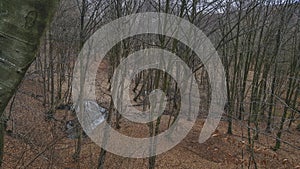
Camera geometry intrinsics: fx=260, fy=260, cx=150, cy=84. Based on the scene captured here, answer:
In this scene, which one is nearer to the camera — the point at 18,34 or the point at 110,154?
the point at 18,34

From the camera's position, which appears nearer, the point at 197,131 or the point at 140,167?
the point at 140,167

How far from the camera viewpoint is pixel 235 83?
41.2 feet

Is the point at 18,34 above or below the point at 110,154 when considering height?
above

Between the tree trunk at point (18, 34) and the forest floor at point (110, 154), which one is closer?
the tree trunk at point (18, 34)

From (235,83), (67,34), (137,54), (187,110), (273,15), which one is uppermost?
(273,15)

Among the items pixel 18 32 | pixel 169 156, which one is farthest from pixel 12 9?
pixel 169 156

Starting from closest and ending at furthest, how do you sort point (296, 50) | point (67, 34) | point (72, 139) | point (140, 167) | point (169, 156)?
1. point (140, 167)
2. point (169, 156)
3. point (72, 139)
4. point (296, 50)
5. point (67, 34)

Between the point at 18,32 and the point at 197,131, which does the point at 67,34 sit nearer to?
the point at 197,131

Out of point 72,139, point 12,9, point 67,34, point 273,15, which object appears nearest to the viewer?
point 12,9

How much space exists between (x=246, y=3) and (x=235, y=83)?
372 centimetres

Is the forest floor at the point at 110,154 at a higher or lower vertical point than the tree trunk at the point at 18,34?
lower

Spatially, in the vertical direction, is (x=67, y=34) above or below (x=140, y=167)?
above

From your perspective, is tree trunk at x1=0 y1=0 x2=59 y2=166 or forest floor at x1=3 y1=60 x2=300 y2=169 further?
forest floor at x1=3 y1=60 x2=300 y2=169

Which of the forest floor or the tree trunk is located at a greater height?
the tree trunk
